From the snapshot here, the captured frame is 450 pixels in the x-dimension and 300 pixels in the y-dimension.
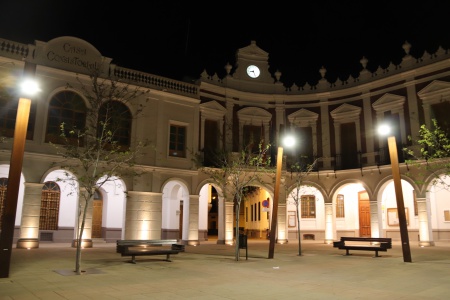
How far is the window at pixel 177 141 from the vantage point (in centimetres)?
2166

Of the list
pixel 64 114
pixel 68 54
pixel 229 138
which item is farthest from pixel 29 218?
pixel 229 138

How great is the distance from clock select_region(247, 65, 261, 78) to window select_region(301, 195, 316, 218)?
29.8ft

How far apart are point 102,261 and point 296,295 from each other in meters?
7.55

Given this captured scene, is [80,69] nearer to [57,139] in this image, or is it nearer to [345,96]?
[57,139]

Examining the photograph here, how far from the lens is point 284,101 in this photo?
84.5ft

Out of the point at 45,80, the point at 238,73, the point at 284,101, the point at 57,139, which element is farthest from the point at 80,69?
the point at 284,101

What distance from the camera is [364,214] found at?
26328 mm

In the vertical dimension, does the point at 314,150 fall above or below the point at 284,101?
below

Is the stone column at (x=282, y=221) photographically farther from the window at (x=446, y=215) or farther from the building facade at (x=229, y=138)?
the window at (x=446, y=215)

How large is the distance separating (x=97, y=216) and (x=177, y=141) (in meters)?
6.48

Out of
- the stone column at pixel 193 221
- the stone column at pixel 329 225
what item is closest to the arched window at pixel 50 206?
the stone column at pixel 193 221

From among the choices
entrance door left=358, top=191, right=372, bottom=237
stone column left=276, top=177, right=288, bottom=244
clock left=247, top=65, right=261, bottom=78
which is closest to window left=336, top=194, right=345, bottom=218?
entrance door left=358, top=191, right=372, bottom=237

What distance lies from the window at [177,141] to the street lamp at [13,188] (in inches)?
478

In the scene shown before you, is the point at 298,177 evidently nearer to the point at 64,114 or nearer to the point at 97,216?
the point at 64,114
